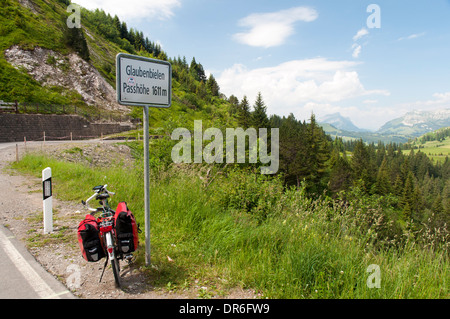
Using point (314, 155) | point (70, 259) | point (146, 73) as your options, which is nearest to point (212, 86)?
point (314, 155)

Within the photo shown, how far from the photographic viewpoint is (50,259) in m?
4.09

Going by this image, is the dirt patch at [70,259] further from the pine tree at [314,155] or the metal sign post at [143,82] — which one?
the pine tree at [314,155]

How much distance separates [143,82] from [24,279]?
318cm

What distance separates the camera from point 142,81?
12.1 feet

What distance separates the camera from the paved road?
123 inches

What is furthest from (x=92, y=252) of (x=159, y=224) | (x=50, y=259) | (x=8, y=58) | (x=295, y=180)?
(x=295, y=180)

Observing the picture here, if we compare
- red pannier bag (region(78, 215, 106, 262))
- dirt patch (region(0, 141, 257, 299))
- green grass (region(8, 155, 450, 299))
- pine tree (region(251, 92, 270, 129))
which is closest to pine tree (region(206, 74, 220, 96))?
pine tree (region(251, 92, 270, 129))

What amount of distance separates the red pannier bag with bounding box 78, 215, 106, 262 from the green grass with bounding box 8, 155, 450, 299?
33.1 inches

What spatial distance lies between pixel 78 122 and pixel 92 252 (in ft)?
117

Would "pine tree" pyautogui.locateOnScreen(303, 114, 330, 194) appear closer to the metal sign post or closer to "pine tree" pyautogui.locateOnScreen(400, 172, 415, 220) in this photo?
"pine tree" pyautogui.locateOnScreen(400, 172, 415, 220)

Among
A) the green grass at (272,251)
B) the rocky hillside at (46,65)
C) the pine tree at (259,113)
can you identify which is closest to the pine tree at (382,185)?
the pine tree at (259,113)

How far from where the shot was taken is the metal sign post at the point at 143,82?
3496 mm

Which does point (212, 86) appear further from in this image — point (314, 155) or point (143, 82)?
point (143, 82)
